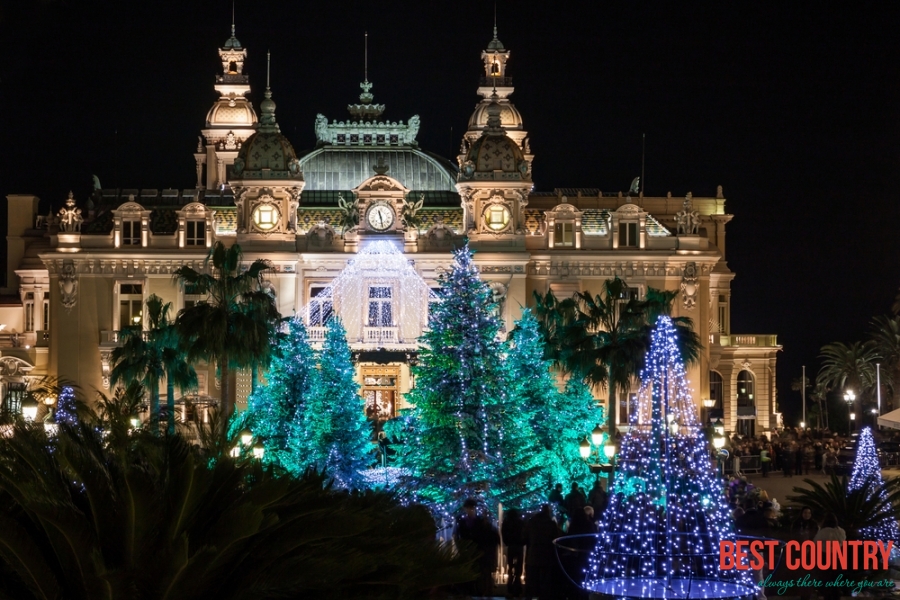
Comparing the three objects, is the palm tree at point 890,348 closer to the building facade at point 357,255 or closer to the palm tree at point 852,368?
the palm tree at point 852,368

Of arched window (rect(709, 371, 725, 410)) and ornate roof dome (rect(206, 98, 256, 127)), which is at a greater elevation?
ornate roof dome (rect(206, 98, 256, 127))

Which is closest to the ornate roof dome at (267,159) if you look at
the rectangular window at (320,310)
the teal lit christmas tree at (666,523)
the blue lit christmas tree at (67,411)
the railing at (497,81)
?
the rectangular window at (320,310)

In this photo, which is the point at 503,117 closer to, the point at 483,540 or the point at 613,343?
the point at 613,343

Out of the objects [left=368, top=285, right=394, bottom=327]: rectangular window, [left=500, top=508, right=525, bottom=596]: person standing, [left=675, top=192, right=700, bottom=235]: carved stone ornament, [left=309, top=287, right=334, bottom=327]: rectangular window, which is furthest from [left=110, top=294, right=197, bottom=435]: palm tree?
[left=500, top=508, right=525, bottom=596]: person standing

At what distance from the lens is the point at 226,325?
4991cm

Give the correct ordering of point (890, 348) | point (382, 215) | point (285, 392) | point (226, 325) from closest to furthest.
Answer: point (226, 325), point (285, 392), point (382, 215), point (890, 348)

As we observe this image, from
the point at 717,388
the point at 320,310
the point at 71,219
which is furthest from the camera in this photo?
the point at 717,388

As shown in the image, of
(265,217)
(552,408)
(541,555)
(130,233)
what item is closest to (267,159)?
(265,217)

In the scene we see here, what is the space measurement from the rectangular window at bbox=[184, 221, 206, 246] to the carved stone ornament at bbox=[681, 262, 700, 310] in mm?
20892

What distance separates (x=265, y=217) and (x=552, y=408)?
2389 centimetres

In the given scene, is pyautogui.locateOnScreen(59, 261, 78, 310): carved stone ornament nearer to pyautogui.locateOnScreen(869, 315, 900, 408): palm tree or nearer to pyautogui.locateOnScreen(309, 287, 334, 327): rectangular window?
pyautogui.locateOnScreen(309, 287, 334, 327): rectangular window

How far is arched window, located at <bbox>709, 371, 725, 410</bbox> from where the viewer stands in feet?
255

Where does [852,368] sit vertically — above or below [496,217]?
below

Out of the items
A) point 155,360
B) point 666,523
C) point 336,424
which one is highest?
point 155,360
